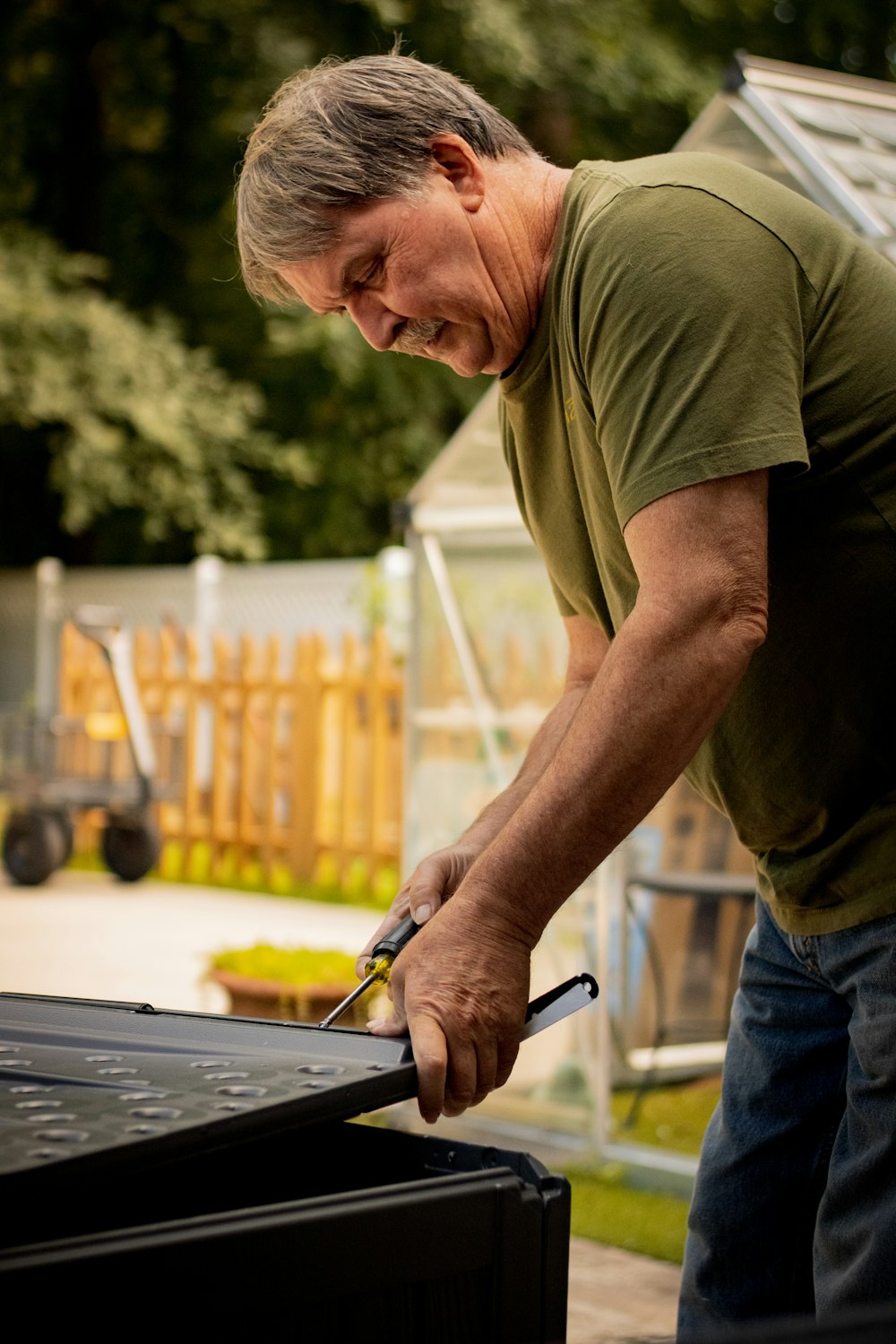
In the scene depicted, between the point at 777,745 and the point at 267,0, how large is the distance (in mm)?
15137

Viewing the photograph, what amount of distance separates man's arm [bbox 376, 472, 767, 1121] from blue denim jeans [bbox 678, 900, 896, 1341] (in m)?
0.36

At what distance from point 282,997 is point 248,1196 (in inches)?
149

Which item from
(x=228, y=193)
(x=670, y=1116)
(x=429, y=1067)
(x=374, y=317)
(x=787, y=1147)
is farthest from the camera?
(x=228, y=193)

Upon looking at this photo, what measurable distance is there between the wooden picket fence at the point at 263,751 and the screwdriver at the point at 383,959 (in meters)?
7.73

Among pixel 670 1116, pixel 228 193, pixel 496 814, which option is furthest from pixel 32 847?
pixel 228 193

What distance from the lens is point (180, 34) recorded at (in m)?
16.2

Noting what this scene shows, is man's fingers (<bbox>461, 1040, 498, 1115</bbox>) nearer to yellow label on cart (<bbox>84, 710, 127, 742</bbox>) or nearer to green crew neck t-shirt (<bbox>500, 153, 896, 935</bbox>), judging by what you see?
green crew neck t-shirt (<bbox>500, 153, 896, 935</bbox>)

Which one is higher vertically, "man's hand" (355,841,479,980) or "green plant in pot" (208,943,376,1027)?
"man's hand" (355,841,479,980)

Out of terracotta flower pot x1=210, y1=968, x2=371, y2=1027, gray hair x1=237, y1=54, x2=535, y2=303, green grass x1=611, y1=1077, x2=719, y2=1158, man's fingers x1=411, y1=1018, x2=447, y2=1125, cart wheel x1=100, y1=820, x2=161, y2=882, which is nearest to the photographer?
man's fingers x1=411, y1=1018, x2=447, y2=1125

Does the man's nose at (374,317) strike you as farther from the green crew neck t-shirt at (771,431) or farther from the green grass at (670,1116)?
the green grass at (670,1116)

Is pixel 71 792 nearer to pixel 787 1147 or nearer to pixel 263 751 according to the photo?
pixel 263 751

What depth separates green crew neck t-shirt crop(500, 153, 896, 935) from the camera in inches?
54.4

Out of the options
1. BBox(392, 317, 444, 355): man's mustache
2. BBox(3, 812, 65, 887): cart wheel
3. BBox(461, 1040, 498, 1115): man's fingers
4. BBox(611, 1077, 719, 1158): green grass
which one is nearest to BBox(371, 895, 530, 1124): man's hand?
BBox(461, 1040, 498, 1115): man's fingers

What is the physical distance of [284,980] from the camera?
5.11 m
